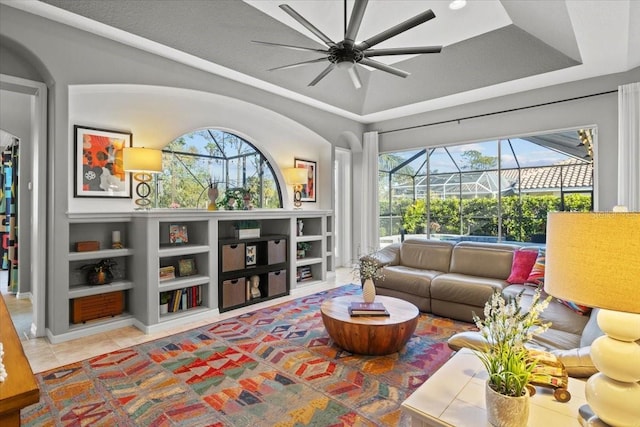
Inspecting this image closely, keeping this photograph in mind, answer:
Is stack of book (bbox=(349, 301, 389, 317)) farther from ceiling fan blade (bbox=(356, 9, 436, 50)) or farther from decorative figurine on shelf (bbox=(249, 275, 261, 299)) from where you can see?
ceiling fan blade (bbox=(356, 9, 436, 50))

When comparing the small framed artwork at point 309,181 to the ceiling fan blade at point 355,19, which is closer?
the ceiling fan blade at point 355,19

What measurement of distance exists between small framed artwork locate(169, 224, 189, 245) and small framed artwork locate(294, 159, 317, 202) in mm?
2278

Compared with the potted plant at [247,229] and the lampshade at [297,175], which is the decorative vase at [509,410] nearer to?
the potted plant at [247,229]

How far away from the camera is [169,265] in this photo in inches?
163

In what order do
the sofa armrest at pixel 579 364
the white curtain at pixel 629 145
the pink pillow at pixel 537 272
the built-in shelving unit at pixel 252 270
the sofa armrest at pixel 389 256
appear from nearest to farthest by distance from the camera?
the sofa armrest at pixel 579 364
the pink pillow at pixel 537 272
the white curtain at pixel 629 145
the built-in shelving unit at pixel 252 270
the sofa armrest at pixel 389 256

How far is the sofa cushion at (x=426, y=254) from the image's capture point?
460 cm

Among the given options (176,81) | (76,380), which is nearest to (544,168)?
(176,81)

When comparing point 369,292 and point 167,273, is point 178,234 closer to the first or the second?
point 167,273

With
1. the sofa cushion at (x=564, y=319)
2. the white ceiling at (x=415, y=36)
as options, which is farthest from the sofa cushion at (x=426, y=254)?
the white ceiling at (x=415, y=36)

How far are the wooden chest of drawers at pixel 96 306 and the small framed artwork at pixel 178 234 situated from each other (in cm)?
78

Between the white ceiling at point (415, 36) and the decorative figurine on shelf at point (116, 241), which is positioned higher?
the white ceiling at point (415, 36)

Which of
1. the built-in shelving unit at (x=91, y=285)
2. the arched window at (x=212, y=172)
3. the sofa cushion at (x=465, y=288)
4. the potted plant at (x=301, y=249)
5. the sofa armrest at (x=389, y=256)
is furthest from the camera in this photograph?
the potted plant at (x=301, y=249)

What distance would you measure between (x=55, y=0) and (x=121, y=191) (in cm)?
182

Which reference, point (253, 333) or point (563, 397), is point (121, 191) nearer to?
point (253, 333)
